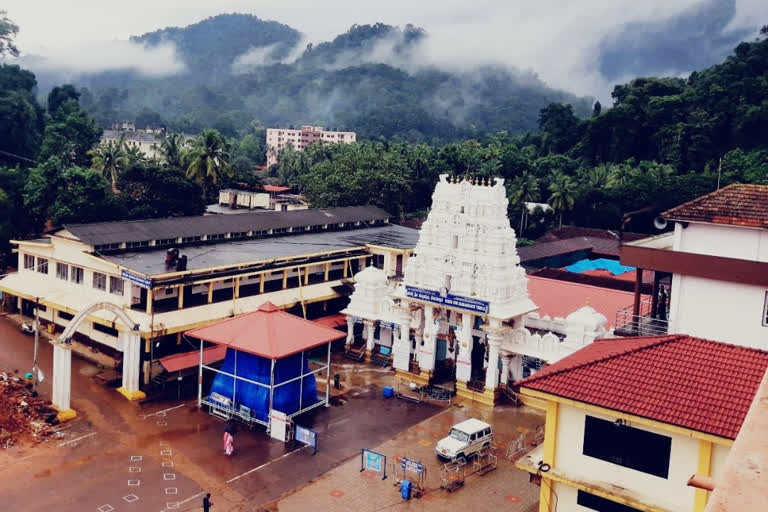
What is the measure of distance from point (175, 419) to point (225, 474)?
529 centimetres

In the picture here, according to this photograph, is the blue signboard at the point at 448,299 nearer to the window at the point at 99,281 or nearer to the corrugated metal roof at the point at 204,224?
the corrugated metal roof at the point at 204,224

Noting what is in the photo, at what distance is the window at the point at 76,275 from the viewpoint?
3600cm

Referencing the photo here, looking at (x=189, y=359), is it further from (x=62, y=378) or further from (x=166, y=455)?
(x=166, y=455)

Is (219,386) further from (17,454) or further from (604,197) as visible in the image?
(604,197)

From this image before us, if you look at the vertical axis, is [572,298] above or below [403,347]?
above

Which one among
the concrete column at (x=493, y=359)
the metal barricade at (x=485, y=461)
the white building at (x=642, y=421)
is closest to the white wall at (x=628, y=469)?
the white building at (x=642, y=421)

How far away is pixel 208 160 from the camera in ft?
222

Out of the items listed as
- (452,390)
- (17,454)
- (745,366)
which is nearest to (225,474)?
(17,454)

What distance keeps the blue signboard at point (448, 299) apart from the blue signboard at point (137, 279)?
11610 mm

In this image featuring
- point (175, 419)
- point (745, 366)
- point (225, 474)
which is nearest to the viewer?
point (745, 366)

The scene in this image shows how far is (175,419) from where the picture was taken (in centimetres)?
2877

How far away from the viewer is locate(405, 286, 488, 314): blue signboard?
32.2 meters

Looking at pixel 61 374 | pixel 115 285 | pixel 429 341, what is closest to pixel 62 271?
pixel 115 285

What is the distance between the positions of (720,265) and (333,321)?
23.4 meters
